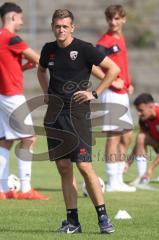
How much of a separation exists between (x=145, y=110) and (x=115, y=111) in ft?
2.41

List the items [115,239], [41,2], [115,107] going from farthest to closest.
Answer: [41,2] → [115,107] → [115,239]

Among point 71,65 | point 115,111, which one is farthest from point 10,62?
point 71,65

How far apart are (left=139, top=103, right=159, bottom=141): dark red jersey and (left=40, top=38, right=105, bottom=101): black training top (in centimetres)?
510

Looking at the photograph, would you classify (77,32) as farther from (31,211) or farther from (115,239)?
(115,239)

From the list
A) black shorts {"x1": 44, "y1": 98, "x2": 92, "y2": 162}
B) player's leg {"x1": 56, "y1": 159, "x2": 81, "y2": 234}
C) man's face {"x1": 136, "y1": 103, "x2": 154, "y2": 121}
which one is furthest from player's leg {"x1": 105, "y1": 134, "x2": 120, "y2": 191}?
black shorts {"x1": 44, "y1": 98, "x2": 92, "y2": 162}

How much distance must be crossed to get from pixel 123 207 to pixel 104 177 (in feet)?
11.6

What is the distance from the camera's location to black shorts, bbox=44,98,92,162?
8.52 meters

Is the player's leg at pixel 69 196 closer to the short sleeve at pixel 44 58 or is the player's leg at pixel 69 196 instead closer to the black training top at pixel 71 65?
the black training top at pixel 71 65

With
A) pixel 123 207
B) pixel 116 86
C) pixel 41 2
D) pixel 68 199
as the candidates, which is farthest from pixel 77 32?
pixel 68 199

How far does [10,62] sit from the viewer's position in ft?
37.7

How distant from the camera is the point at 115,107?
12711 millimetres

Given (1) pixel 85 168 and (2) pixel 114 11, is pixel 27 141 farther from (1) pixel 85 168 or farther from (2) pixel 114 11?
(1) pixel 85 168

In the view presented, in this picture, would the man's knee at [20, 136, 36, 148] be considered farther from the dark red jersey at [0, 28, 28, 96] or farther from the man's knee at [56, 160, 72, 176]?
the man's knee at [56, 160, 72, 176]

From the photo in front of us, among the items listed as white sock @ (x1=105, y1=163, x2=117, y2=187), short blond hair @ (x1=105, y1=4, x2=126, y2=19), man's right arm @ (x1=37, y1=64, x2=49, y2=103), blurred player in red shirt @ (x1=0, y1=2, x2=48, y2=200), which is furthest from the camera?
white sock @ (x1=105, y1=163, x2=117, y2=187)
